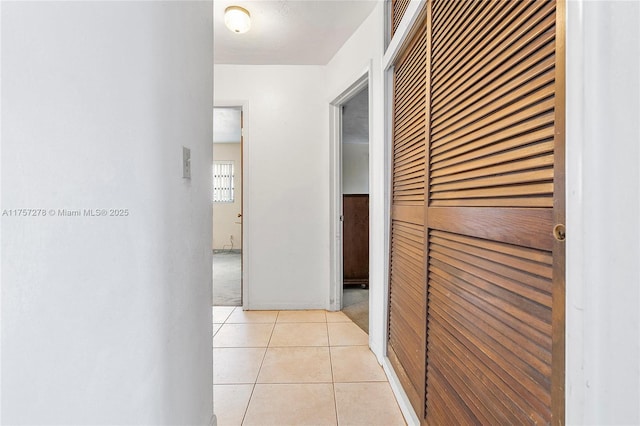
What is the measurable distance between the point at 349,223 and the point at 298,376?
2172 millimetres

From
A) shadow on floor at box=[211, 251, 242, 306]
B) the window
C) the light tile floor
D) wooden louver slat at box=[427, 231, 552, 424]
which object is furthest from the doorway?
the window

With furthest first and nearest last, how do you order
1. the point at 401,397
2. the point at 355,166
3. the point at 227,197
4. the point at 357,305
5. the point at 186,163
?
the point at 227,197, the point at 355,166, the point at 357,305, the point at 401,397, the point at 186,163

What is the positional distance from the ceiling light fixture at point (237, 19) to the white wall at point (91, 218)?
4.51 feet

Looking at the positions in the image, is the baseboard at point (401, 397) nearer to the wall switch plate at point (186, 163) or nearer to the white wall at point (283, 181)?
the white wall at point (283, 181)

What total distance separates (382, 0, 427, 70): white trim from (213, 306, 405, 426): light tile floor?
6.47 feet

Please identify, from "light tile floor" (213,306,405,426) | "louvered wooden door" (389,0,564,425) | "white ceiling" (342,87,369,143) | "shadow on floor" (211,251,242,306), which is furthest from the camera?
"white ceiling" (342,87,369,143)

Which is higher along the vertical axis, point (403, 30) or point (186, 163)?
point (403, 30)

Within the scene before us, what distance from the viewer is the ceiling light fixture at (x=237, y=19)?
2109 mm

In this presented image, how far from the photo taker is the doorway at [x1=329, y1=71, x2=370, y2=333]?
2.95 metres

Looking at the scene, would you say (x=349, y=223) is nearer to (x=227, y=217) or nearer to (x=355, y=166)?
(x=355, y=166)

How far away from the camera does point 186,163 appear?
105 centimetres

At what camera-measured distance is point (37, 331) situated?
0.68m

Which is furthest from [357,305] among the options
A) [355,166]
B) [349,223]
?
[355,166]
